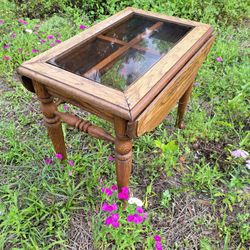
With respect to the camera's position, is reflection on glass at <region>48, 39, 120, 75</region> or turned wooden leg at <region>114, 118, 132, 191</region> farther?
reflection on glass at <region>48, 39, 120, 75</region>

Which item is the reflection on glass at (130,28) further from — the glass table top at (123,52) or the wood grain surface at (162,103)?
the wood grain surface at (162,103)

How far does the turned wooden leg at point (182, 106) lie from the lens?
6.43ft

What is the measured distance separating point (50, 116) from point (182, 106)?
1.00 metres

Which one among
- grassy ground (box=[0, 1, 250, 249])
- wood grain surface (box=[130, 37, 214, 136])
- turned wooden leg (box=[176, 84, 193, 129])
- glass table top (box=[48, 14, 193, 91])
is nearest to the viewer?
wood grain surface (box=[130, 37, 214, 136])

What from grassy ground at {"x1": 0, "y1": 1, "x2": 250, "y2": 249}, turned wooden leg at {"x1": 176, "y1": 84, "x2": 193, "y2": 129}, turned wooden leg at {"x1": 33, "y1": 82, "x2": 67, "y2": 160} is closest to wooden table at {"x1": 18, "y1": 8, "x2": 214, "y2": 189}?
turned wooden leg at {"x1": 33, "y1": 82, "x2": 67, "y2": 160}

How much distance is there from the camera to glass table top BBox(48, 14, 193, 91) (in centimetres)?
127

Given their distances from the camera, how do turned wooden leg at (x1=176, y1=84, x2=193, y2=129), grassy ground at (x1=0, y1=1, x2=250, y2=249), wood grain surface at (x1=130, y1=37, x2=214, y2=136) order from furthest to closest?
turned wooden leg at (x1=176, y1=84, x2=193, y2=129) → grassy ground at (x1=0, y1=1, x2=250, y2=249) → wood grain surface at (x1=130, y1=37, x2=214, y2=136)

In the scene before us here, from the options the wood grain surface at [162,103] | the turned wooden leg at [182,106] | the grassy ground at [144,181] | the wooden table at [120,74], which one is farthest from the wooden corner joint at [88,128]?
the turned wooden leg at [182,106]

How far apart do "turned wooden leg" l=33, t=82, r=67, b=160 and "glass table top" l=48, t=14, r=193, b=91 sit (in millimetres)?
160

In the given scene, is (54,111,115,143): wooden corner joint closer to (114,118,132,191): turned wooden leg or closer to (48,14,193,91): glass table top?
(114,118,132,191): turned wooden leg

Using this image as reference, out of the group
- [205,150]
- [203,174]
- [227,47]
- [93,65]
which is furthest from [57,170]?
[227,47]

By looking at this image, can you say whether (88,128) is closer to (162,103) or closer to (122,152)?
(122,152)

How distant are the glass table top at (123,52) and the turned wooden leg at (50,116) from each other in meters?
0.16

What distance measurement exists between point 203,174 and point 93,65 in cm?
100
